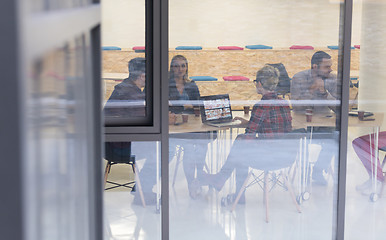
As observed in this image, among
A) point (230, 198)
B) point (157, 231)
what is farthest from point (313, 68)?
point (157, 231)

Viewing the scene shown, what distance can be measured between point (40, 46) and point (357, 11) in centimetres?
286

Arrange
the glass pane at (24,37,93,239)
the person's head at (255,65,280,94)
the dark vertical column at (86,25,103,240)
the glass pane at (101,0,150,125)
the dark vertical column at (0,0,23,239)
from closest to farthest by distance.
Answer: the dark vertical column at (0,0,23,239), the glass pane at (24,37,93,239), the dark vertical column at (86,25,103,240), the glass pane at (101,0,150,125), the person's head at (255,65,280,94)

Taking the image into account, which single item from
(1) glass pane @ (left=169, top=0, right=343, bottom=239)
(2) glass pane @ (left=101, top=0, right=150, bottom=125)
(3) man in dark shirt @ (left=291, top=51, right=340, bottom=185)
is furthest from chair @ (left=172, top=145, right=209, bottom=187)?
(3) man in dark shirt @ (left=291, top=51, right=340, bottom=185)

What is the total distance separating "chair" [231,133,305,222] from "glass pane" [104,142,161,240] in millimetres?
501

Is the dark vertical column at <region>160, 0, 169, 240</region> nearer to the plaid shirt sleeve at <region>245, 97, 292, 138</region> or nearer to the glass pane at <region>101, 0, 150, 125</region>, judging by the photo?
the glass pane at <region>101, 0, 150, 125</region>

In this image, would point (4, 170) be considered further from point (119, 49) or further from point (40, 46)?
point (119, 49)

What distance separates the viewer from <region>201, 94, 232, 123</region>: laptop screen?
9.86ft

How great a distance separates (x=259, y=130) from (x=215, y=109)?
0.94 feet

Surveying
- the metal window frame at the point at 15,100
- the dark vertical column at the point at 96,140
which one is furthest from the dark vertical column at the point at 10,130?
the dark vertical column at the point at 96,140

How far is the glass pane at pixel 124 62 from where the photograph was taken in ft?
9.56

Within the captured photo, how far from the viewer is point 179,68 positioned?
2.99 m

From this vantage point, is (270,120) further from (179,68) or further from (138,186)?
(138,186)

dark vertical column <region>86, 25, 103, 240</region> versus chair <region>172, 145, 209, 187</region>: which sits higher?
dark vertical column <region>86, 25, 103, 240</region>

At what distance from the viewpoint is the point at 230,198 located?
313 cm
